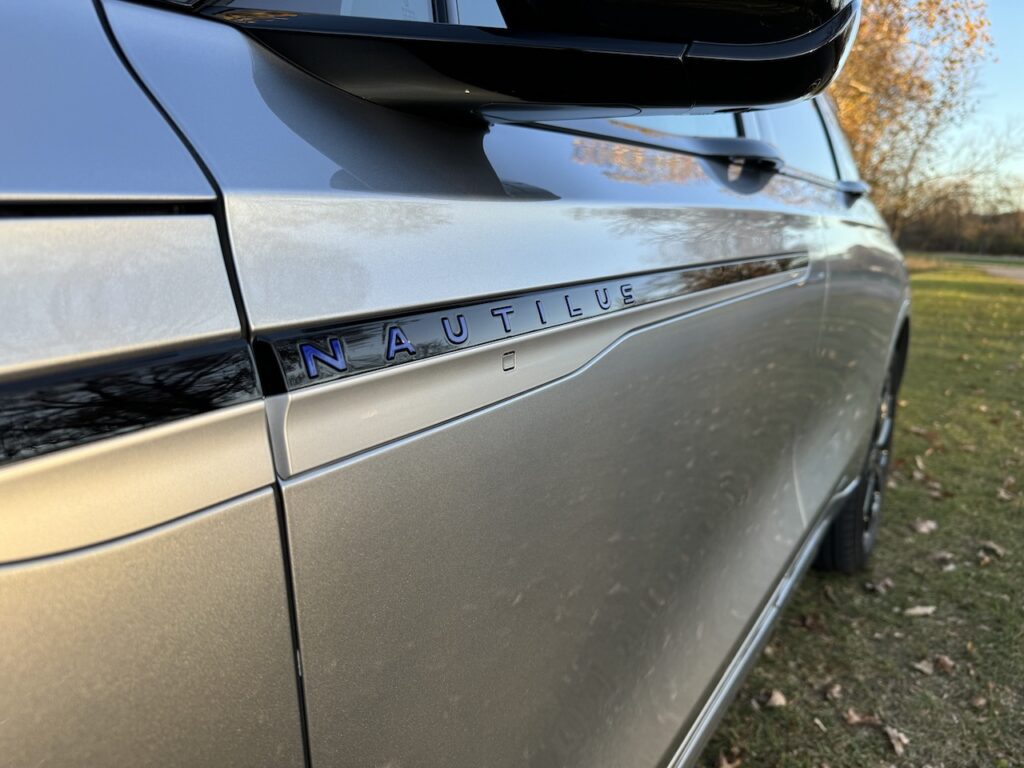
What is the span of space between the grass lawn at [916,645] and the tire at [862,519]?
0.29 ft

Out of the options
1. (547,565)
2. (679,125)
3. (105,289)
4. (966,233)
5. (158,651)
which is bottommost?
(966,233)

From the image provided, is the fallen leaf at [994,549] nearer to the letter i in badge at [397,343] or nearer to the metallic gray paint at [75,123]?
the letter i in badge at [397,343]

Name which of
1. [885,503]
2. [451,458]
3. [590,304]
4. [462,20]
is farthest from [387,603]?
[885,503]

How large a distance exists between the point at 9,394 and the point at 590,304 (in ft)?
2.39

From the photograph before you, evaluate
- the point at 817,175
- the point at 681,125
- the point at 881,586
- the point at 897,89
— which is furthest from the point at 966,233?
the point at 681,125

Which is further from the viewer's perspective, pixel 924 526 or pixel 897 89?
pixel 897 89

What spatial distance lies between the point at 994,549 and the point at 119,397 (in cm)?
395

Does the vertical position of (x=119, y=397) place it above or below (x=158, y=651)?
above

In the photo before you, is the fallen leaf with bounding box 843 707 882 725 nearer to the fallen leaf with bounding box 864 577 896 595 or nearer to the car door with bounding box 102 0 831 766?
the fallen leaf with bounding box 864 577 896 595

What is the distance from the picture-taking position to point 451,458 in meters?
0.85

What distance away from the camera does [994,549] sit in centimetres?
363

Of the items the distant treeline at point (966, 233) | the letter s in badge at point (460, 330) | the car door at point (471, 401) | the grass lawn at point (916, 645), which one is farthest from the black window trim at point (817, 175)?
the distant treeline at point (966, 233)

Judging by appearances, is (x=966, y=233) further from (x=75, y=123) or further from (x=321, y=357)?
(x=75, y=123)

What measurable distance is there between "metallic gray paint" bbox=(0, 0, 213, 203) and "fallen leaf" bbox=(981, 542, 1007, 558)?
3.86 m
